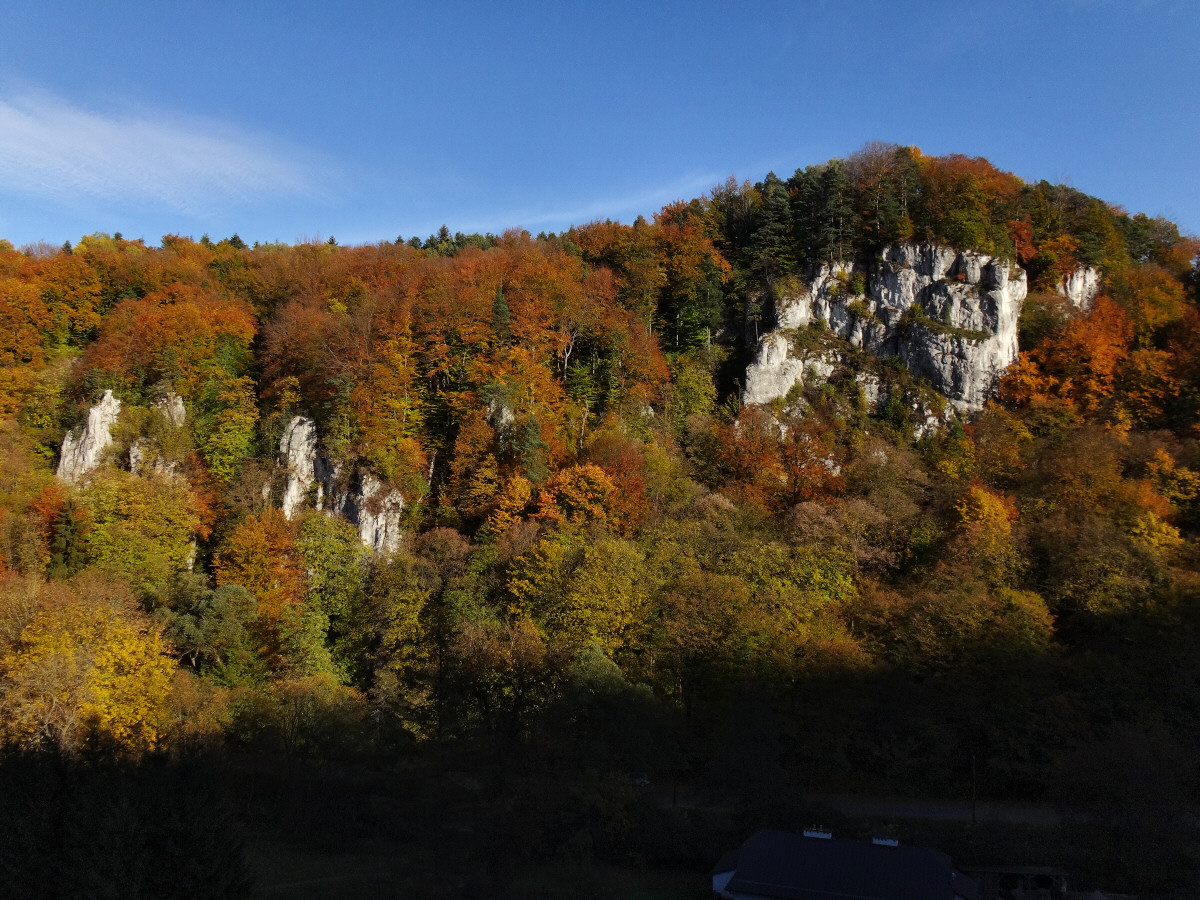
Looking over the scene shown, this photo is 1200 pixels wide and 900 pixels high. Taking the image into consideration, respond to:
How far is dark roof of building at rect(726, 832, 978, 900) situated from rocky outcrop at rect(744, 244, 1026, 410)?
25.5 metres

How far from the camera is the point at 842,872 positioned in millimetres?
18859

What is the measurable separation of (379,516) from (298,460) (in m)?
6.82

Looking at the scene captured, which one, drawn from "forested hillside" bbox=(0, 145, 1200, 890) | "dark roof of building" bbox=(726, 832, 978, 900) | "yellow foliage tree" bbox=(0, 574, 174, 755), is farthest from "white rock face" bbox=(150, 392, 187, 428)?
Result: "dark roof of building" bbox=(726, 832, 978, 900)

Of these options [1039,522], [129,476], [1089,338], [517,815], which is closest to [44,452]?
[129,476]

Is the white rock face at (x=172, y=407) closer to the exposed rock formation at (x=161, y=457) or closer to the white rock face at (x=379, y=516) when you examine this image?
the exposed rock formation at (x=161, y=457)

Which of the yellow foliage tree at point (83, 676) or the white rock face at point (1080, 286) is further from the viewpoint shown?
the white rock face at point (1080, 286)

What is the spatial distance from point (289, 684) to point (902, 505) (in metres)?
25.2

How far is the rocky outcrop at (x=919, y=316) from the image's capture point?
4019 centimetres

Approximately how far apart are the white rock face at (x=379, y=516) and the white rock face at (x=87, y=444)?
53.2 ft

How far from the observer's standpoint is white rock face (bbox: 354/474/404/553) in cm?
3522

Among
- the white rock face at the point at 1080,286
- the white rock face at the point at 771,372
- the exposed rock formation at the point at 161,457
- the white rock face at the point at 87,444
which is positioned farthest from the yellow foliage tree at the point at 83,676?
the white rock face at the point at 1080,286

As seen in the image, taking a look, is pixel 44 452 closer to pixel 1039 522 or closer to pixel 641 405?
pixel 641 405

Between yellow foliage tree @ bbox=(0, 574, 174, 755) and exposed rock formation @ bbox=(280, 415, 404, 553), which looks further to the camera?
exposed rock formation @ bbox=(280, 415, 404, 553)

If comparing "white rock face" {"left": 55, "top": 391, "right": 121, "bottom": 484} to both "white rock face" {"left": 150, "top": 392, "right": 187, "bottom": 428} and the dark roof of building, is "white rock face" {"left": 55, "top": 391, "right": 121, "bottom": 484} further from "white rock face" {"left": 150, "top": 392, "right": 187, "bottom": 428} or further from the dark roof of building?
the dark roof of building
